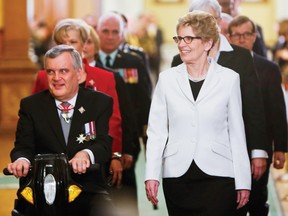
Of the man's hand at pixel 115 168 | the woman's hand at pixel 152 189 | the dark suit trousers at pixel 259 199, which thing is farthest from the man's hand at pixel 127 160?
the woman's hand at pixel 152 189

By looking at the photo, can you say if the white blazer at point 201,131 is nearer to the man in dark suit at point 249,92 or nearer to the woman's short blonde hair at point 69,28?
the man in dark suit at point 249,92

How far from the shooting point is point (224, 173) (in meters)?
5.10

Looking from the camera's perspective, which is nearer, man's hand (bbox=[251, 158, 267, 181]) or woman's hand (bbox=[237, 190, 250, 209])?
woman's hand (bbox=[237, 190, 250, 209])

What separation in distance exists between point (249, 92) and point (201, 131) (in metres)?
0.76

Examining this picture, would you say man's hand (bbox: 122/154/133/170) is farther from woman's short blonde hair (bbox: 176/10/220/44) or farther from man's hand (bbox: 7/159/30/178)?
man's hand (bbox: 7/159/30/178)

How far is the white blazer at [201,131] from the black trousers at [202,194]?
4 cm

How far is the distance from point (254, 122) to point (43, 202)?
5.89ft

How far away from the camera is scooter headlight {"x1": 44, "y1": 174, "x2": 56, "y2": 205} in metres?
4.38

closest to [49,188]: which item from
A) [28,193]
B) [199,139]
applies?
[28,193]

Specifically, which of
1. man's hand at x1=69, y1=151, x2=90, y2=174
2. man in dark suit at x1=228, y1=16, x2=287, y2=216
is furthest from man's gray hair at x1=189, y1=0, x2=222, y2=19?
man's hand at x1=69, y1=151, x2=90, y2=174

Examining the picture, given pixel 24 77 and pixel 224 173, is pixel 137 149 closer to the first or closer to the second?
pixel 224 173

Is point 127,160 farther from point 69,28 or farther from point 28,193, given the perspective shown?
point 28,193

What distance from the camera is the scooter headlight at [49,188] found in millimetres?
4375

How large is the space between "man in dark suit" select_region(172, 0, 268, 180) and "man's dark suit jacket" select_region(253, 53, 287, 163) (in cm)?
91
